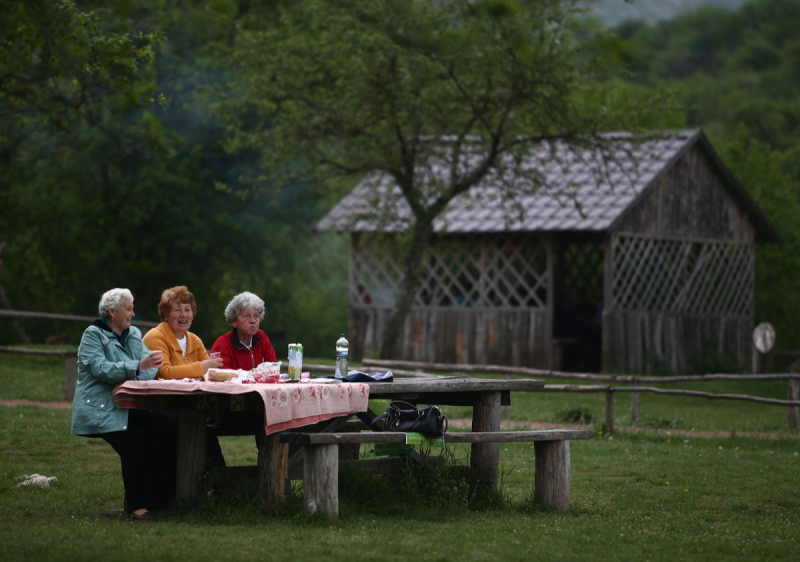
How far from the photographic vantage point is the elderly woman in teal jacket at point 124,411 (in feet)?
24.1

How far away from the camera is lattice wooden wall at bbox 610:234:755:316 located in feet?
78.4

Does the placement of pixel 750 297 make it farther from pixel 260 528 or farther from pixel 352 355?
A: pixel 260 528

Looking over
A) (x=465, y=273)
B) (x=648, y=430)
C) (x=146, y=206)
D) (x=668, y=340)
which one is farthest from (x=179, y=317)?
(x=146, y=206)

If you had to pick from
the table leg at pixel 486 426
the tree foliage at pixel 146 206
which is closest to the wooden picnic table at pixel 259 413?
the table leg at pixel 486 426

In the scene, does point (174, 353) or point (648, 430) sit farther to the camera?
point (648, 430)

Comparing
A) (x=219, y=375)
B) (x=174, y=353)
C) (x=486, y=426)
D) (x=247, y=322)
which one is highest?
(x=247, y=322)

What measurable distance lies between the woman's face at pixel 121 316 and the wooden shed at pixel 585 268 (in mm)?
14984

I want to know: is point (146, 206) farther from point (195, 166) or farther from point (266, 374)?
point (266, 374)

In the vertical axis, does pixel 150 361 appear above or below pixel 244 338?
below

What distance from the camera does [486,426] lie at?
8555 millimetres

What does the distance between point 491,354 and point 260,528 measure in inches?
693

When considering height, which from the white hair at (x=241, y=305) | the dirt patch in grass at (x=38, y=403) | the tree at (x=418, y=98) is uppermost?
the tree at (x=418, y=98)

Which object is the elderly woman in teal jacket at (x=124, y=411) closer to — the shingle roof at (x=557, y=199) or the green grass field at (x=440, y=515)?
the green grass field at (x=440, y=515)

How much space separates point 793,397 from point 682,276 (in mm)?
10816
